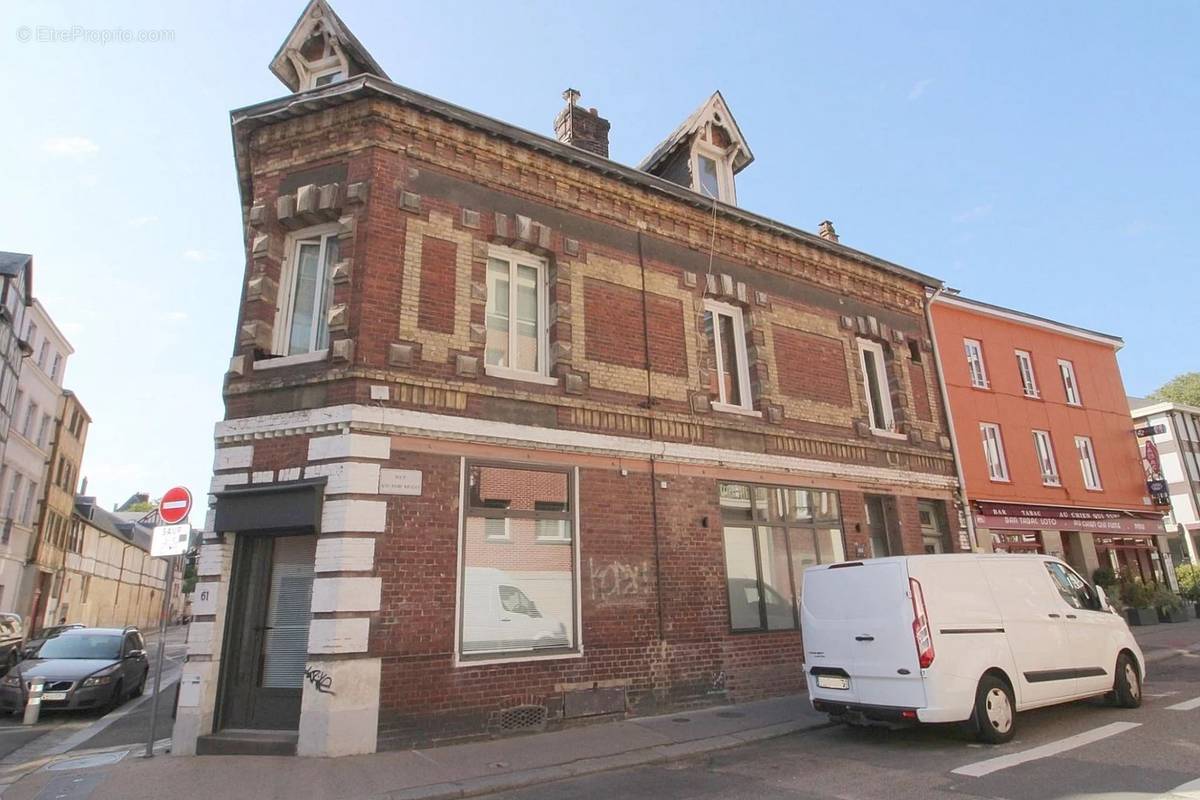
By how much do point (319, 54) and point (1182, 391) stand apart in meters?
60.9

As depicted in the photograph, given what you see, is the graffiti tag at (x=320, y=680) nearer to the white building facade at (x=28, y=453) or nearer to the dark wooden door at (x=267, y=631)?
the dark wooden door at (x=267, y=631)

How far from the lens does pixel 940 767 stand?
253 inches

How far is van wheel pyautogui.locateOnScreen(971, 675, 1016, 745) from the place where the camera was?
715 centimetres

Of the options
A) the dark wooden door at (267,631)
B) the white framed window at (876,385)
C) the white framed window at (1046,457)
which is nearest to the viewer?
the dark wooden door at (267,631)

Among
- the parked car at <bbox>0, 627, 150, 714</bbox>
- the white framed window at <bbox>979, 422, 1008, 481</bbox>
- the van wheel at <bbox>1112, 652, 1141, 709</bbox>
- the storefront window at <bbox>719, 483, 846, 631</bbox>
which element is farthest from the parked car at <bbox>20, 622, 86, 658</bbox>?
the white framed window at <bbox>979, 422, 1008, 481</bbox>

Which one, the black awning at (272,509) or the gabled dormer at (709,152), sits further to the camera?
the gabled dormer at (709,152)

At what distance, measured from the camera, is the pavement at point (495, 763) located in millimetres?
6410

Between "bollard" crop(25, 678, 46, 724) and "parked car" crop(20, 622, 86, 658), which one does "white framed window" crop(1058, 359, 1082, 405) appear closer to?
"bollard" crop(25, 678, 46, 724)

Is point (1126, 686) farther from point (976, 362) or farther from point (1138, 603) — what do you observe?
point (1138, 603)

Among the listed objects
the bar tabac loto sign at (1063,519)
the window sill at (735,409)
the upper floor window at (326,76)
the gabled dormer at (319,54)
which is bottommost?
the bar tabac loto sign at (1063,519)

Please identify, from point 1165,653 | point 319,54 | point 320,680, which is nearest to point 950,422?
point 1165,653

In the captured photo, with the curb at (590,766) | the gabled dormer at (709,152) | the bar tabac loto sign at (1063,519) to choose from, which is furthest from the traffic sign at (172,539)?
the bar tabac loto sign at (1063,519)

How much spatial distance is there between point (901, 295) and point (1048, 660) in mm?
9572

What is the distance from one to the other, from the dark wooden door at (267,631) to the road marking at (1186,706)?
10833mm
